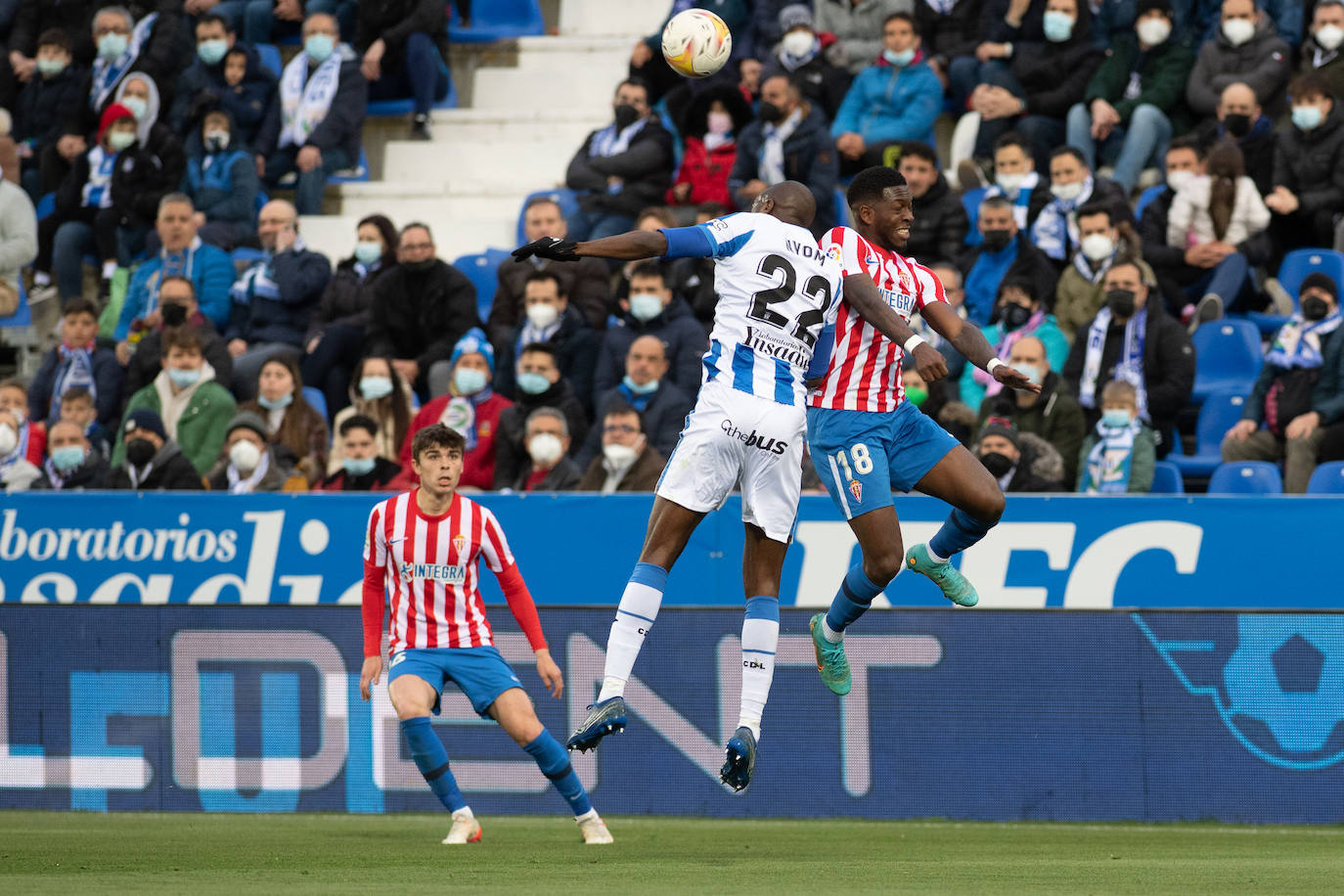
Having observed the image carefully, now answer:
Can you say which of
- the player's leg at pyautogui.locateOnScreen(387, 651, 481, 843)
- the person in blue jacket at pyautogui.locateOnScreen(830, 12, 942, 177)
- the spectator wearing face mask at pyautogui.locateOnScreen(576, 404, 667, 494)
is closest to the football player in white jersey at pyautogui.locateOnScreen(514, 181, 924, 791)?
the player's leg at pyautogui.locateOnScreen(387, 651, 481, 843)

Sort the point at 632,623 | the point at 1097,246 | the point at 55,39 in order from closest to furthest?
1. the point at 632,623
2. the point at 1097,246
3. the point at 55,39

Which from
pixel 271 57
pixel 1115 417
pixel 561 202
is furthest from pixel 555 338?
pixel 271 57

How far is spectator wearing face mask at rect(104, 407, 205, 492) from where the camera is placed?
13.0m

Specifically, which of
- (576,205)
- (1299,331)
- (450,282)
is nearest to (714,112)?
(576,205)

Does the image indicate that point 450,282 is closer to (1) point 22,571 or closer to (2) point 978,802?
(1) point 22,571

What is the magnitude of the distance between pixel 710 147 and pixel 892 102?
1.53 m

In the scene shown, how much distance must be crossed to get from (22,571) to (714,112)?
21.7ft

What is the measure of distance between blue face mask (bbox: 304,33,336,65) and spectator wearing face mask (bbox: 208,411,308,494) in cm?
516

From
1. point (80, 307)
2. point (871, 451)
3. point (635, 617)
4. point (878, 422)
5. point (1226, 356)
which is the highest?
point (878, 422)

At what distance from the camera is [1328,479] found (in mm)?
11812

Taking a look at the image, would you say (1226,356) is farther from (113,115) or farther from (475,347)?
(113,115)

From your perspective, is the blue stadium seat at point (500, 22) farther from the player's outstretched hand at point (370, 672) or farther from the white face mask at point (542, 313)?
the player's outstretched hand at point (370, 672)

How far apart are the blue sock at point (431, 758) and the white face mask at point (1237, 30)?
8857mm

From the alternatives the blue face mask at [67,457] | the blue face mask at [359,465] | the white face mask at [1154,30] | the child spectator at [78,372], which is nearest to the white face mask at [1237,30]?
the white face mask at [1154,30]
